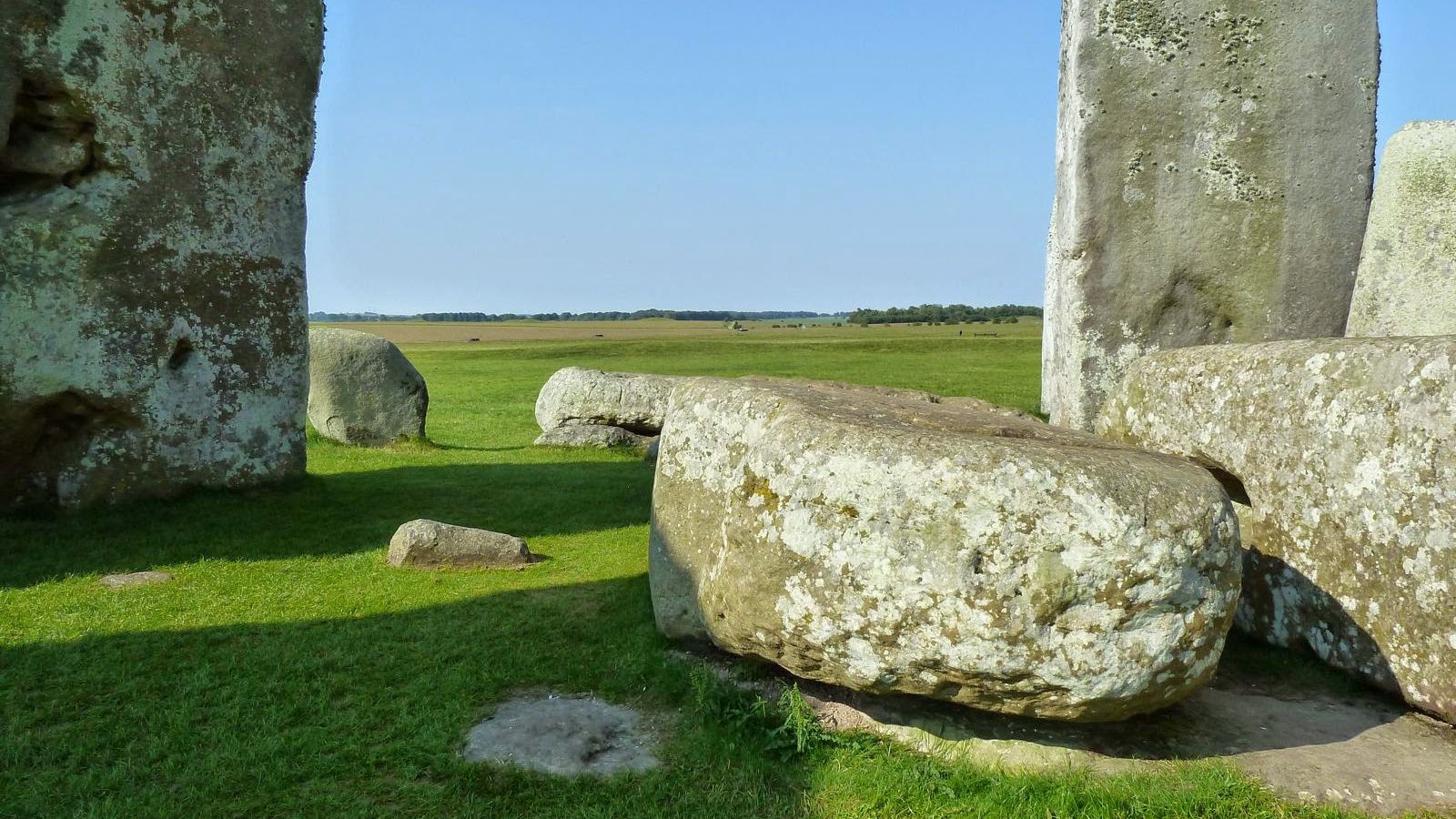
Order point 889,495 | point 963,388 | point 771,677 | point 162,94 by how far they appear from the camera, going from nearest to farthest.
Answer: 1. point 889,495
2. point 771,677
3. point 162,94
4. point 963,388

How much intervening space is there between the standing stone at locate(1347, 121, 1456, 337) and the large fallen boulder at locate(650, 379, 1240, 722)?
4.78 meters

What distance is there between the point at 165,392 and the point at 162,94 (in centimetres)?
282

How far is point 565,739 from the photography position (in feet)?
16.4

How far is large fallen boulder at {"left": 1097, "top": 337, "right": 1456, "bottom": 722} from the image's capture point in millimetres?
4785

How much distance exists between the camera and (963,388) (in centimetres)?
2508

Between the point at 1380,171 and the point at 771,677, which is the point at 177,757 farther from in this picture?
the point at 1380,171

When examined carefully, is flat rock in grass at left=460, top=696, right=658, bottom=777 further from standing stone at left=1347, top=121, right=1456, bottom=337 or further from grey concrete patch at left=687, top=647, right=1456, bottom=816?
standing stone at left=1347, top=121, right=1456, bottom=337

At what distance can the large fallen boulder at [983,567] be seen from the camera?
404cm

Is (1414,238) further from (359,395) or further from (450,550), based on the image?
Result: (359,395)

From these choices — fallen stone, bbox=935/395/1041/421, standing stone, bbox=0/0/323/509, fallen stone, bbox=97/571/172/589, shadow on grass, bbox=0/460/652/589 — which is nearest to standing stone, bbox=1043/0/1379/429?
fallen stone, bbox=935/395/1041/421

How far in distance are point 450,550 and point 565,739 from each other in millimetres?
3649

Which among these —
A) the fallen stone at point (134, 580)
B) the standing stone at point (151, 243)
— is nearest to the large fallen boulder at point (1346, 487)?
the fallen stone at point (134, 580)

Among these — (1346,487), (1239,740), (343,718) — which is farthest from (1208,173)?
(343,718)

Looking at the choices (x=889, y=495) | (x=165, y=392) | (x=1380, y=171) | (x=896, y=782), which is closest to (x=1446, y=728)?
(x=896, y=782)
